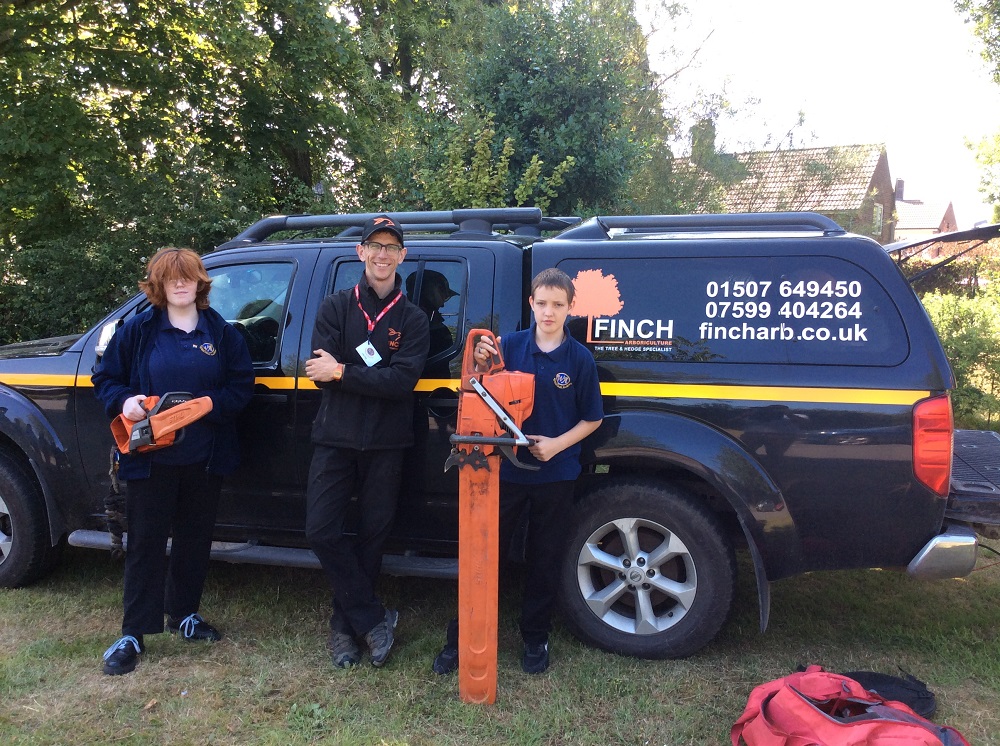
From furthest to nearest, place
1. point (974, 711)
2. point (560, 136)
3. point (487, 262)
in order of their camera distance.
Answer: point (560, 136)
point (487, 262)
point (974, 711)

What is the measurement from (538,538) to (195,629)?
1.78 metres

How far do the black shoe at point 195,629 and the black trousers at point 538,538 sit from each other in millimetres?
1212

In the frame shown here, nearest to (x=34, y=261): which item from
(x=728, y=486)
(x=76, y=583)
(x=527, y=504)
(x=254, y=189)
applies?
(x=254, y=189)

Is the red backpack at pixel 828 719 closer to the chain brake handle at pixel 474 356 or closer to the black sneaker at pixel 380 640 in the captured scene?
the black sneaker at pixel 380 640

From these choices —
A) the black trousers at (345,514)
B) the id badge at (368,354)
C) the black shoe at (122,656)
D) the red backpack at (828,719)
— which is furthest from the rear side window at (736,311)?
the black shoe at (122,656)

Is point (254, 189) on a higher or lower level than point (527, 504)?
higher

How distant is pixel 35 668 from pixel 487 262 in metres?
2.75

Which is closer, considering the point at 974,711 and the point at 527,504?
the point at 974,711

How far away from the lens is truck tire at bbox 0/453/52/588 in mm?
3939

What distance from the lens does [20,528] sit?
3.97 meters

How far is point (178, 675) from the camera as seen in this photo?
3.26m

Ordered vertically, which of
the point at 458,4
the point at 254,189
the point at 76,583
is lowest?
the point at 76,583

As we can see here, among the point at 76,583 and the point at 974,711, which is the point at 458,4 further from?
the point at 974,711

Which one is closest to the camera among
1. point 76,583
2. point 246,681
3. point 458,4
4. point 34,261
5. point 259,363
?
point 246,681
